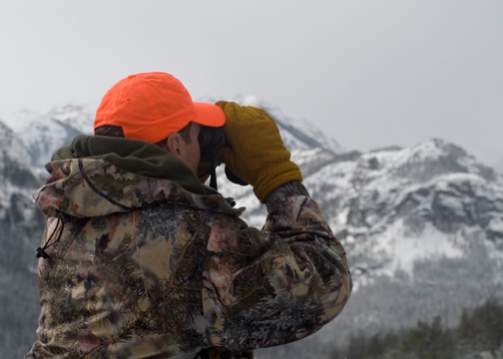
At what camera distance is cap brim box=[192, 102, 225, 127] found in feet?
9.78

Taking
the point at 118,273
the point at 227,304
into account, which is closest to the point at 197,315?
the point at 227,304

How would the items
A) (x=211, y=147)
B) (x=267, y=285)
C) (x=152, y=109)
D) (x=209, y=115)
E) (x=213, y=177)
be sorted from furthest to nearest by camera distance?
(x=213, y=177) → (x=211, y=147) → (x=209, y=115) → (x=152, y=109) → (x=267, y=285)

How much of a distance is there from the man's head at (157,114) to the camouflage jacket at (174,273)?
294 millimetres

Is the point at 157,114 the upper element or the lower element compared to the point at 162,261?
upper

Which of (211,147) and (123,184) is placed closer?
(123,184)

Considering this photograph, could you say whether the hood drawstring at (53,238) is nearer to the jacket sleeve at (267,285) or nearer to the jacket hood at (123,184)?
the jacket hood at (123,184)

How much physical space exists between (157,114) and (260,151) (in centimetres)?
54

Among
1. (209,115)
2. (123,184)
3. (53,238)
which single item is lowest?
(53,238)

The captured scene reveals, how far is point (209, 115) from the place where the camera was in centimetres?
300

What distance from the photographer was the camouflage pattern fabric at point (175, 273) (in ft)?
8.46

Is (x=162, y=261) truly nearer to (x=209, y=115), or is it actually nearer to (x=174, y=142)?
(x=174, y=142)

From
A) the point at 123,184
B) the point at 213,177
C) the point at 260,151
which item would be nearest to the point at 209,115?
the point at 260,151

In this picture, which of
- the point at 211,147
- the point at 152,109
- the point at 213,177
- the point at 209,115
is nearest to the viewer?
the point at 152,109

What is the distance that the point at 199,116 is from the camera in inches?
117
